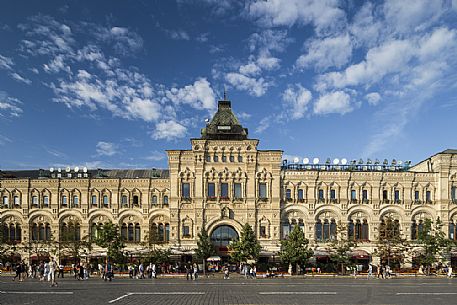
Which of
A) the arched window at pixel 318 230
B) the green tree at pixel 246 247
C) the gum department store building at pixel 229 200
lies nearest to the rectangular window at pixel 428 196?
the gum department store building at pixel 229 200

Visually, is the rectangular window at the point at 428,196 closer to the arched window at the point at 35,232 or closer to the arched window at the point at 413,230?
the arched window at the point at 413,230

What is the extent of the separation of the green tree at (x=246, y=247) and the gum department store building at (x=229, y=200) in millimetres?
5455

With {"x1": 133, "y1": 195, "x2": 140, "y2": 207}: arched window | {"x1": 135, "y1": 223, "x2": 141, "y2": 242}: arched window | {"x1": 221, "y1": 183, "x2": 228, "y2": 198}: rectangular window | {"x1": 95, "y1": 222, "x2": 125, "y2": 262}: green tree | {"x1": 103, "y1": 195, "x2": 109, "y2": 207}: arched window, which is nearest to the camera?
{"x1": 95, "y1": 222, "x2": 125, "y2": 262}: green tree

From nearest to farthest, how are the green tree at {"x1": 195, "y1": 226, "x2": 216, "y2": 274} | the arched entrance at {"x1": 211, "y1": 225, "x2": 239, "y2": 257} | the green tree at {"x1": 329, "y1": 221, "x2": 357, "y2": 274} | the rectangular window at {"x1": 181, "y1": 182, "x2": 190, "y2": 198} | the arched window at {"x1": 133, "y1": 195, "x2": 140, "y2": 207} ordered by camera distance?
the green tree at {"x1": 329, "y1": 221, "x2": 357, "y2": 274} → the green tree at {"x1": 195, "y1": 226, "x2": 216, "y2": 274} → the arched entrance at {"x1": 211, "y1": 225, "x2": 239, "y2": 257} → the rectangular window at {"x1": 181, "y1": 182, "x2": 190, "y2": 198} → the arched window at {"x1": 133, "y1": 195, "x2": 140, "y2": 207}

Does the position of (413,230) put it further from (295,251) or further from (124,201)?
(124,201)

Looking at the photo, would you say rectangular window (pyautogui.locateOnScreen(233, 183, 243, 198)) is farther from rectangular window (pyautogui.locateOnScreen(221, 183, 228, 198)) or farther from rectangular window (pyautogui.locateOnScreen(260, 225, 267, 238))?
rectangular window (pyautogui.locateOnScreen(260, 225, 267, 238))

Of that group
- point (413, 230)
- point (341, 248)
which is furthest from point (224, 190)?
→ point (413, 230)

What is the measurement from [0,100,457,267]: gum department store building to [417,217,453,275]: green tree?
3890mm

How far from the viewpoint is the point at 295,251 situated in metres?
54.2

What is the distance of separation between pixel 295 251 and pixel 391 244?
603 inches

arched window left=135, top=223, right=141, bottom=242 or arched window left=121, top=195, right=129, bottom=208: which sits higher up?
arched window left=121, top=195, right=129, bottom=208

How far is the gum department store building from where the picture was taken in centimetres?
6241

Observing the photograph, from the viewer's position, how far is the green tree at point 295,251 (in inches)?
2136

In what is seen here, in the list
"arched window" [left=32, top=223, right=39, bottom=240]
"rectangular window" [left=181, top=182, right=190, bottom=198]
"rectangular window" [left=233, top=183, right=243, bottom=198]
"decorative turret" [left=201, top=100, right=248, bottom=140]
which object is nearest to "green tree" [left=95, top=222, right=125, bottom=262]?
Result: "rectangular window" [left=181, top=182, right=190, bottom=198]
